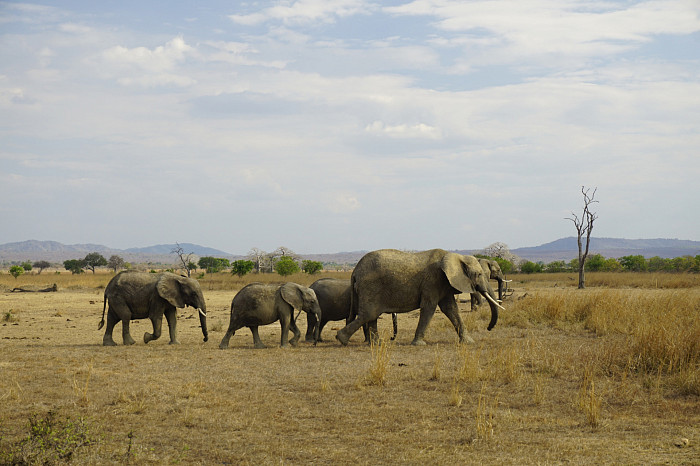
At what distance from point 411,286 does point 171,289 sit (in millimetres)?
5479

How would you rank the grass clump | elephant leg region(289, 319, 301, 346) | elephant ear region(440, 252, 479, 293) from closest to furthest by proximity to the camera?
the grass clump < elephant ear region(440, 252, 479, 293) < elephant leg region(289, 319, 301, 346)

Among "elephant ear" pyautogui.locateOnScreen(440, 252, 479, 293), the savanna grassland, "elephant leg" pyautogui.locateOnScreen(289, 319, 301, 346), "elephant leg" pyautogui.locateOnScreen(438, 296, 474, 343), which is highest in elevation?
"elephant ear" pyautogui.locateOnScreen(440, 252, 479, 293)

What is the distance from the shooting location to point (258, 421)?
8500mm

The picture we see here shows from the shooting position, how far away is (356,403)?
939 cm

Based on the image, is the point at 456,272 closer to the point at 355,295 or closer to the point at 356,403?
the point at 355,295

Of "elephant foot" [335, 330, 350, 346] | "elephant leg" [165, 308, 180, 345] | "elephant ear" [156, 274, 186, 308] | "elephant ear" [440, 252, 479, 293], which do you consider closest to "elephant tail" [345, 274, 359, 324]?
"elephant foot" [335, 330, 350, 346]

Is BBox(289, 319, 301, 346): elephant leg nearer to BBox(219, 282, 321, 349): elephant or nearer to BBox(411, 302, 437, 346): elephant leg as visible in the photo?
BBox(219, 282, 321, 349): elephant

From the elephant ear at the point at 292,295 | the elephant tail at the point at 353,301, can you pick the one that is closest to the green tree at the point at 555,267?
the elephant tail at the point at 353,301

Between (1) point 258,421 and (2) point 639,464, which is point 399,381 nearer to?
(1) point 258,421

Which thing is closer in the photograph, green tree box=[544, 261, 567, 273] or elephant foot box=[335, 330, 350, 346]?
elephant foot box=[335, 330, 350, 346]

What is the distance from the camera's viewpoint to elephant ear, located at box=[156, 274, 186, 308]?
1566 cm

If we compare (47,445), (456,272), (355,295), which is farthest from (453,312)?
(47,445)

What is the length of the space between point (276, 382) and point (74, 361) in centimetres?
440

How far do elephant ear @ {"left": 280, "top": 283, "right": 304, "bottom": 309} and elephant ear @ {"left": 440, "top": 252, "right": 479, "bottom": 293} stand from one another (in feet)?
10.6
